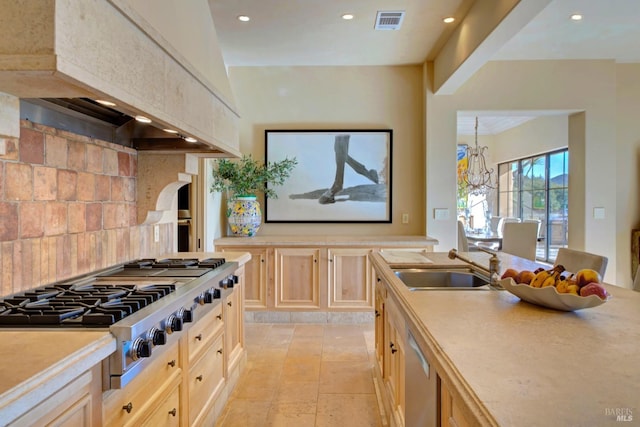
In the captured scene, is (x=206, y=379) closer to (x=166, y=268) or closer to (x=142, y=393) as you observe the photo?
(x=166, y=268)

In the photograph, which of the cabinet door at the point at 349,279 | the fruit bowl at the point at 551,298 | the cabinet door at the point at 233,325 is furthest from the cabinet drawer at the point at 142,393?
the cabinet door at the point at 349,279

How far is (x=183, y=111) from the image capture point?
1769 millimetres

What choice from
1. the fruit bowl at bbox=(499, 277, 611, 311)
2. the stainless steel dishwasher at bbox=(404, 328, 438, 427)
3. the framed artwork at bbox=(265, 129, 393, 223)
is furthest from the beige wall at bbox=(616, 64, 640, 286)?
the stainless steel dishwasher at bbox=(404, 328, 438, 427)

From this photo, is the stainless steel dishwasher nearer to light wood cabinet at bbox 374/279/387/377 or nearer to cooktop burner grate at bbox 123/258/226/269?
light wood cabinet at bbox 374/279/387/377

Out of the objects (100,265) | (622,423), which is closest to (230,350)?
(100,265)

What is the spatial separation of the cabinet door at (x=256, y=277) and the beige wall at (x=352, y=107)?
1.05 metres

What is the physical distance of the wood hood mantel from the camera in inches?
38.7

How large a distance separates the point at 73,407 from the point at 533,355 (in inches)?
45.6

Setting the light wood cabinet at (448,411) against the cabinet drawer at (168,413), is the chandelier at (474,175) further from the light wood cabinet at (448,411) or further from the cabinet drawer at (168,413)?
the cabinet drawer at (168,413)

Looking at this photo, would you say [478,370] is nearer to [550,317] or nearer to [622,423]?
[622,423]

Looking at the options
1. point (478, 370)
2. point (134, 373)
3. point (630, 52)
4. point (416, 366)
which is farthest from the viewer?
point (630, 52)

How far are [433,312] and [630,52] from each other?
4265 mm

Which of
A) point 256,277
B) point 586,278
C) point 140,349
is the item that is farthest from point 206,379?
point 256,277

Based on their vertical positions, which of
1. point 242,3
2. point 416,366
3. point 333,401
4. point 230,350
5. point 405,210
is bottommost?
point 333,401
